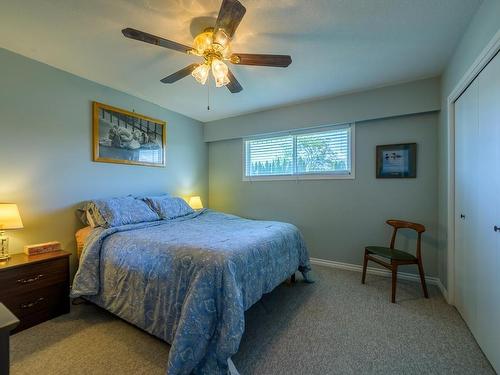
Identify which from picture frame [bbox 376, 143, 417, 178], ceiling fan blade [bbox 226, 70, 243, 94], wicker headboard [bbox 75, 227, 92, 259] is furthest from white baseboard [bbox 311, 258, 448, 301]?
wicker headboard [bbox 75, 227, 92, 259]

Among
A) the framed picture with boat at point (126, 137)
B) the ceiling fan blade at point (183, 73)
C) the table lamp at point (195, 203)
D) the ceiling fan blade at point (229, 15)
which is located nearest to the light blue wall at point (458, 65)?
the ceiling fan blade at point (229, 15)

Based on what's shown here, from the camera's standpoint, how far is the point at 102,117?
2.92 metres

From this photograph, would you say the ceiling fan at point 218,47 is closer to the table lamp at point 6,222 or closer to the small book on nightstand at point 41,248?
the table lamp at point 6,222

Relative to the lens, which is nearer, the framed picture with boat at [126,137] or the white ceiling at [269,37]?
the white ceiling at [269,37]

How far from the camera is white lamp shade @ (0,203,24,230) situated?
6.33 feet

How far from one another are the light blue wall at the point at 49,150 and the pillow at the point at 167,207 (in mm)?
439

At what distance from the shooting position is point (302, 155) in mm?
3688

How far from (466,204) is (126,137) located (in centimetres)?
383

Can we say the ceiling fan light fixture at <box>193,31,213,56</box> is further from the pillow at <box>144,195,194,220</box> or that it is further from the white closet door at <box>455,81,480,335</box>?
the white closet door at <box>455,81,480,335</box>

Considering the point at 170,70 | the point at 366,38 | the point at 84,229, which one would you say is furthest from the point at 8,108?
the point at 366,38

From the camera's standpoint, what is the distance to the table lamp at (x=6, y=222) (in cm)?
194

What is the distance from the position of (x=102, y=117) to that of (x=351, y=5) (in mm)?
2887

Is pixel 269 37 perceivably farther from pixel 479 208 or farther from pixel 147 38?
pixel 479 208

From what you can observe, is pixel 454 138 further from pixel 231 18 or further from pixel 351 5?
pixel 231 18
